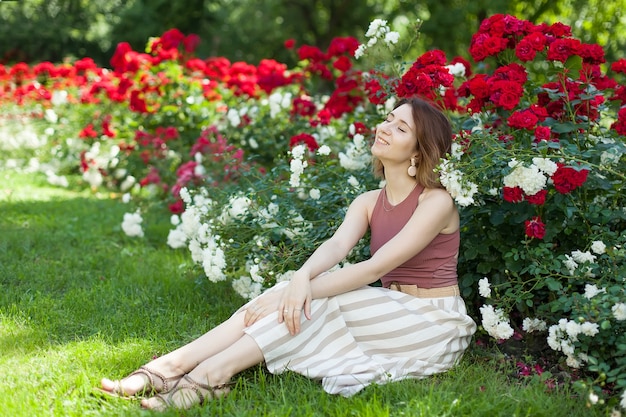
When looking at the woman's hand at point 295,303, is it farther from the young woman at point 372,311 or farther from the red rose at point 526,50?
the red rose at point 526,50

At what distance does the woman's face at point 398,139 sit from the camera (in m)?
2.67

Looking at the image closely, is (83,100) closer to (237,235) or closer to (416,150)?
(237,235)

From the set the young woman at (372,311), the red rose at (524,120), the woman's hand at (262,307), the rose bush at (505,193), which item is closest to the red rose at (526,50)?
the rose bush at (505,193)

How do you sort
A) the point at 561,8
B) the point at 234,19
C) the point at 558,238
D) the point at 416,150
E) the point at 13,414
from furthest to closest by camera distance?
the point at 234,19 < the point at 561,8 < the point at 558,238 < the point at 416,150 < the point at 13,414

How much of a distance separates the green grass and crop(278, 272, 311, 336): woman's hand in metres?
0.21

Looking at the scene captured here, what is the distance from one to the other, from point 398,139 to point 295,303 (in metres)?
0.75

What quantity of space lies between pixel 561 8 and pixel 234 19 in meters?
8.61

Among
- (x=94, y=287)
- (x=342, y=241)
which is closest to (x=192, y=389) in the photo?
(x=342, y=241)

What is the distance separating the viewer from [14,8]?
1641 centimetres

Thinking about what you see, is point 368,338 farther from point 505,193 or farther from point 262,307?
point 505,193

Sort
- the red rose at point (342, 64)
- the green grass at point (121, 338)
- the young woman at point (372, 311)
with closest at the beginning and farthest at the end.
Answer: the green grass at point (121, 338)
the young woman at point (372, 311)
the red rose at point (342, 64)

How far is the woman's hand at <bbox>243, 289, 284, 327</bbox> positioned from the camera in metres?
2.45

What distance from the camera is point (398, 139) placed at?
8.73 ft

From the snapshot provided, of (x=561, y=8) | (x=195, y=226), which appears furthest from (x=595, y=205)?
(x=561, y=8)
